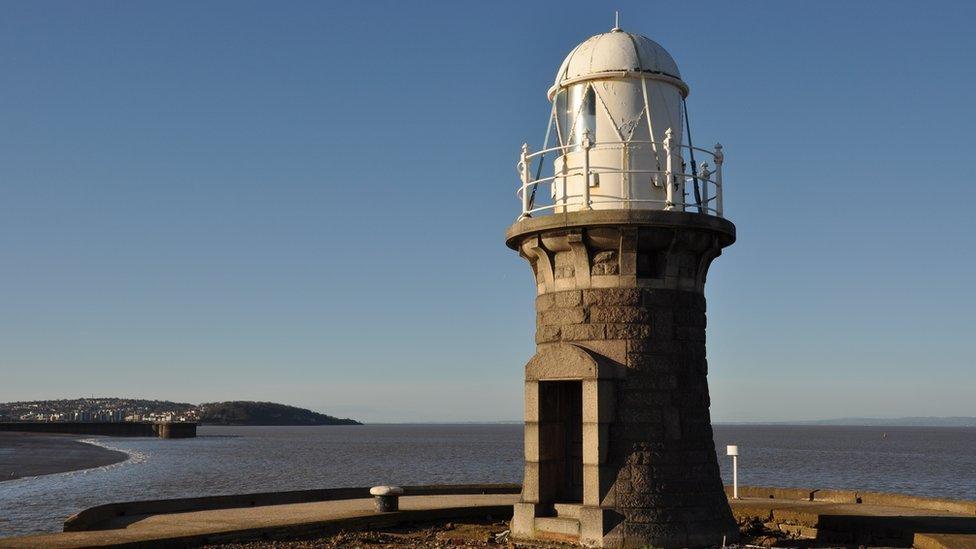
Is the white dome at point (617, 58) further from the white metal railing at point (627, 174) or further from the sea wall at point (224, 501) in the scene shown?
the sea wall at point (224, 501)

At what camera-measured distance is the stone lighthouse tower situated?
46.8 ft

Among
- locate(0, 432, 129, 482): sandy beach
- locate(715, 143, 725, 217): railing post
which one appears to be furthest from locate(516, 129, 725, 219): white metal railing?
locate(0, 432, 129, 482): sandy beach

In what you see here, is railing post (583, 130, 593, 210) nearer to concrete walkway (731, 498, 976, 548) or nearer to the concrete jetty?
the concrete jetty

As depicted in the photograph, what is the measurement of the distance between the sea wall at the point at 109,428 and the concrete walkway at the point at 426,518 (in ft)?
413

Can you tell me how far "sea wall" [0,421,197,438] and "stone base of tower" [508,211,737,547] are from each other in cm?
13092

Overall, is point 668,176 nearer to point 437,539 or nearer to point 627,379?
point 627,379

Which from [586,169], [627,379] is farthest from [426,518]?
[586,169]

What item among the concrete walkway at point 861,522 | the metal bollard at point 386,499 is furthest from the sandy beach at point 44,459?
the concrete walkway at point 861,522

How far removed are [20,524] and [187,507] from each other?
556 inches

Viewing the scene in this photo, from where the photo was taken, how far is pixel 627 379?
1452 cm

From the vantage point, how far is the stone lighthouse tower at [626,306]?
46.8 ft

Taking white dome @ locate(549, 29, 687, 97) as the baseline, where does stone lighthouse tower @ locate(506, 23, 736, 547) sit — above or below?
below

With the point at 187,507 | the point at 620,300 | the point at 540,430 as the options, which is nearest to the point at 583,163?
the point at 620,300

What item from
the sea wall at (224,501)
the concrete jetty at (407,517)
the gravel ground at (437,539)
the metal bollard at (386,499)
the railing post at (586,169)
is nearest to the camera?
the railing post at (586,169)
